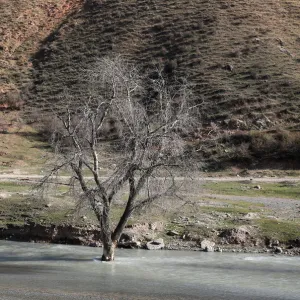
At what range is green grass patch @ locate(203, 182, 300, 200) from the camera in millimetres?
34500

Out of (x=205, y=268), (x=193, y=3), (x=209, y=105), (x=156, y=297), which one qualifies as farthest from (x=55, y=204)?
(x=193, y=3)

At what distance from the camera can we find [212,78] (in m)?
61.1

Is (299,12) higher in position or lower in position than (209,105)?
higher

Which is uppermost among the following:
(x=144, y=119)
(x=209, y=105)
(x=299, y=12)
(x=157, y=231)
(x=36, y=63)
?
(x=299, y=12)

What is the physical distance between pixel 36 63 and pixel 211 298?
59.7 meters

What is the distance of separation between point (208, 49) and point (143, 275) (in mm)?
49138

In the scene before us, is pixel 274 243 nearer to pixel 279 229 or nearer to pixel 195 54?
pixel 279 229

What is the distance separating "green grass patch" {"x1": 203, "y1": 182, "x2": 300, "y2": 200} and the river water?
442 inches

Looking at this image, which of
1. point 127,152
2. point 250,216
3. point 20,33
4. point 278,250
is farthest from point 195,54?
point 127,152

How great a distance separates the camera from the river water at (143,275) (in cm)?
1692

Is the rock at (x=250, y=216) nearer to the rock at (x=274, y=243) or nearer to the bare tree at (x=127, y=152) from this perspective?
the rock at (x=274, y=243)

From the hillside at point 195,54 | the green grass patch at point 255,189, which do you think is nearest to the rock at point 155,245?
the green grass patch at point 255,189

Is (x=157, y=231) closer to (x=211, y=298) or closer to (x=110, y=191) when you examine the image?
(x=110, y=191)

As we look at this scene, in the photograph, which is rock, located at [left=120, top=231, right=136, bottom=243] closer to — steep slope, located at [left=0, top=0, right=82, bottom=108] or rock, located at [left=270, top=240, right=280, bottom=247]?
rock, located at [left=270, top=240, right=280, bottom=247]
